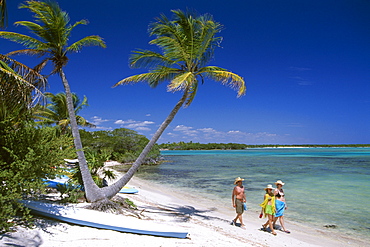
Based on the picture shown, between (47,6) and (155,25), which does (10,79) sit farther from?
(155,25)

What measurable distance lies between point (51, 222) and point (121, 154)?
32484mm

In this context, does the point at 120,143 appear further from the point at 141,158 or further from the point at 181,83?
the point at 181,83

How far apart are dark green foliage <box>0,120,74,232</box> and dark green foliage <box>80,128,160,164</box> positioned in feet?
93.8

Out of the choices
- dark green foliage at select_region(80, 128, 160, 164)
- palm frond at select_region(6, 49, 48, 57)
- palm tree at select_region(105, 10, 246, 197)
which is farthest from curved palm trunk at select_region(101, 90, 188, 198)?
dark green foliage at select_region(80, 128, 160, 164)

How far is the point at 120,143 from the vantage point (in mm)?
38594

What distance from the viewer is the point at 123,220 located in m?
5.96

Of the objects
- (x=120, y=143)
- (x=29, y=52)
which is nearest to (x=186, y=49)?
(x=29, y=52)

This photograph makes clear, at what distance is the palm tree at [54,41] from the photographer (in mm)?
7295

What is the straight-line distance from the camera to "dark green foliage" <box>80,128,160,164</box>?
3497 cm

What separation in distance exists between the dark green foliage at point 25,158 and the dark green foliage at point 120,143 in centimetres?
2858

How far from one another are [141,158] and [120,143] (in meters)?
31.8

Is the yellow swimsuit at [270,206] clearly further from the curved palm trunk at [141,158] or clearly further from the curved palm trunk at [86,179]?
the curved palm trunk at [86,179]

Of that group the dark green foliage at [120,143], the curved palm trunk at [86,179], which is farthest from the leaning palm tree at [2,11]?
the dark green foliage at [120,143]

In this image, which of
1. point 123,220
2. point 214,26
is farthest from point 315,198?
point 123,220
